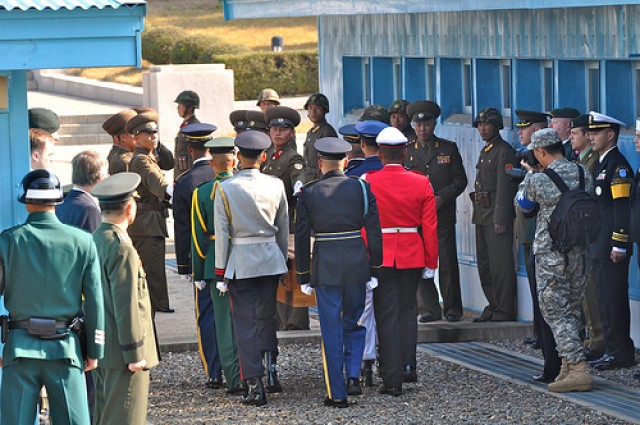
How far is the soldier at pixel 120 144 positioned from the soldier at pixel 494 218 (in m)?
3.09

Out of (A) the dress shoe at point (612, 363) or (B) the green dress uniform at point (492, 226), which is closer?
(A) the dress shoe at point (612, 363)

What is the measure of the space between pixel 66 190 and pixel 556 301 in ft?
11.3

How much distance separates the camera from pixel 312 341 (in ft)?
40.6

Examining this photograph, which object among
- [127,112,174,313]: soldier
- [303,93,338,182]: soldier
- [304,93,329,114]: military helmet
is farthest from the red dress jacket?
[304,93,329,114]: military helmet

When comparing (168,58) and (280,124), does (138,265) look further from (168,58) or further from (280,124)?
(168,58)

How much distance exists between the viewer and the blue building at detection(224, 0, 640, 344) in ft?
38.3

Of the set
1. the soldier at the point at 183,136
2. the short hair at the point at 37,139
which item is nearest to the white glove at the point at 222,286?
the short hair at the point at 37,139

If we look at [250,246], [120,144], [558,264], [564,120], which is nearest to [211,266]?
[250,246]

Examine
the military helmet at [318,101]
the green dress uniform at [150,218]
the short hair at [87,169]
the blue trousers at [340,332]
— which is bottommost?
the blue trousers at [340,332]

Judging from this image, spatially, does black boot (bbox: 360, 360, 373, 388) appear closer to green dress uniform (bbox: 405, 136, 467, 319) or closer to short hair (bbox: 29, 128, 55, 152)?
green dress uniform (bbox: 405, 136, 467, 319)

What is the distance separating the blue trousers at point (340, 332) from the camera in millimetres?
9883

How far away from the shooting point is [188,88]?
31859 millimetres

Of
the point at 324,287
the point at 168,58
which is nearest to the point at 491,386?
the point at 324,287

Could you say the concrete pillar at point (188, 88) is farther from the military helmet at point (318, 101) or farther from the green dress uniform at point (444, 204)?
the green dress uniform at point (444, 204)
